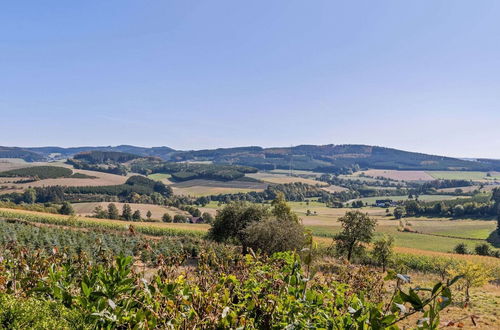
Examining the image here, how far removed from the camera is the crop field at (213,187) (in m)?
167

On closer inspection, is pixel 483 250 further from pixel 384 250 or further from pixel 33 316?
pixel 33 316

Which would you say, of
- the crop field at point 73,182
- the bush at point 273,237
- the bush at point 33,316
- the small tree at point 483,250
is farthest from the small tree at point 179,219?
the bush at point 33,316

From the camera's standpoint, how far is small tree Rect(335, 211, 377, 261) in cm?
3825

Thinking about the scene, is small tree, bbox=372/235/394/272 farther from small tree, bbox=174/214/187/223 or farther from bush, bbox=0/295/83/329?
small tree, bbox=174/214/187/223

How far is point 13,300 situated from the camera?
259 cm

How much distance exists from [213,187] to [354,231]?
146 m

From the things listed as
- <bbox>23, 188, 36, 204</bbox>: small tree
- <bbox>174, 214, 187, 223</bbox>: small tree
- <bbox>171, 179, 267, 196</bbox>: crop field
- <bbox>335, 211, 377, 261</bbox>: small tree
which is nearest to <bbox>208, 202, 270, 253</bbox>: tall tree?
<bbox>335, 211, 377, 261</bbox>: small tree

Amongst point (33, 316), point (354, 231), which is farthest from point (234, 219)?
point (33, 316)

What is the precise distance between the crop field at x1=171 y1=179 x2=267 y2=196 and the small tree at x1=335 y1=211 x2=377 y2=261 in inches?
4990

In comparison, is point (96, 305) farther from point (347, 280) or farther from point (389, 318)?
point (347, 280)

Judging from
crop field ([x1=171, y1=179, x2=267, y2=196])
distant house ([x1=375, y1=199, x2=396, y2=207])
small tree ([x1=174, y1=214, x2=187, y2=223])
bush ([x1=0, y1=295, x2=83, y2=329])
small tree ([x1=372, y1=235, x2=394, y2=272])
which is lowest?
distant house ([x1=375, y1=199, x2=396, y2=207])

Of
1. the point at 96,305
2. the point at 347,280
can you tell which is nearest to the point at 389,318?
the point at 96,305

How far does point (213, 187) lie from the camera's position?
181 meters

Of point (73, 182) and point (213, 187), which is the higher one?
point (73, 182)
